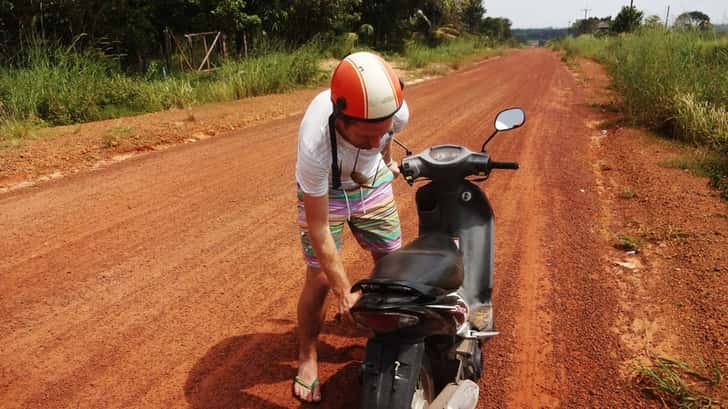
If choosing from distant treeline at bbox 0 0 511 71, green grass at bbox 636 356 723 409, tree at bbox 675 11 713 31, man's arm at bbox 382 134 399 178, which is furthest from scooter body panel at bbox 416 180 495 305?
distant treeline at bbox 0 0 511 71

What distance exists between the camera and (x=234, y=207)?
4992mm

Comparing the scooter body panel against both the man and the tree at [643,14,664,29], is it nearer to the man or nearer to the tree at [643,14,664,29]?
the man

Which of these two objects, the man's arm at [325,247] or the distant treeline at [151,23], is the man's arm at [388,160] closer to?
the man's arm at [325,247]

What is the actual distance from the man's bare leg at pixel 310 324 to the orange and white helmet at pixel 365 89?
35.9 inches

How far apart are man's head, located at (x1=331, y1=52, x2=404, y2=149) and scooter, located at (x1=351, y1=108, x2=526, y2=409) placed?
1.79 ft

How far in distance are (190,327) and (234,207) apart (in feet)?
6.62

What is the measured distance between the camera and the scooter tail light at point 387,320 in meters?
1.76

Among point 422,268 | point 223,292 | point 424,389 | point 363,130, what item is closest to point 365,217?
point 422,268

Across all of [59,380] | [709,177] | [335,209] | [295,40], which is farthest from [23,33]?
[709,177]

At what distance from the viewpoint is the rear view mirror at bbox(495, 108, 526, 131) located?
267 cm

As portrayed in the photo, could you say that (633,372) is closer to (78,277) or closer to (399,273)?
(399,273)

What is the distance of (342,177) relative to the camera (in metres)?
2.27

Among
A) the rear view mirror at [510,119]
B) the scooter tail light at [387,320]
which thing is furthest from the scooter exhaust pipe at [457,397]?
the rear view mirror at [510,119]

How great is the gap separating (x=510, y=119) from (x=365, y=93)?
1.19 meters
